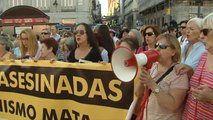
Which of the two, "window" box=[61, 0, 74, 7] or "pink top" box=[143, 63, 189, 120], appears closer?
"pink top" box=[143, 63, 189, 120]

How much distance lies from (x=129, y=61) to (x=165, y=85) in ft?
1.32

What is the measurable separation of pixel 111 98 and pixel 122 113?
0.67ft

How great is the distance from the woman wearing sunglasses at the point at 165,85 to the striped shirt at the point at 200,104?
82 mm

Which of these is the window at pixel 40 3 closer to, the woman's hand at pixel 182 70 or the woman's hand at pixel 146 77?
the woman's hand at pixel 182 70

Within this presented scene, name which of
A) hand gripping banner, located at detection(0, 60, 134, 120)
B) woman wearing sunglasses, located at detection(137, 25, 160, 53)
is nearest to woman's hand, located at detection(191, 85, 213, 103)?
hand gripping banner, located at detection(0, 60, 134, 120)

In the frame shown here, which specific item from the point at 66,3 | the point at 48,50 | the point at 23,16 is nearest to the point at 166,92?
the point at 48,50

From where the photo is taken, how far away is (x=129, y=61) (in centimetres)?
296

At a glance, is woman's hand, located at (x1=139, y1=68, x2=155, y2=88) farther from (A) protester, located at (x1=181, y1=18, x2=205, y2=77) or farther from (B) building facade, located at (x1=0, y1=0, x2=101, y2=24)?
(B) building facade, located at (x1=0, y1=0, x2=101, y2=24)

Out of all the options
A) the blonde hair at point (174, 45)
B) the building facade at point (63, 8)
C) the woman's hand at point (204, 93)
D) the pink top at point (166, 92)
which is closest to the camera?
the woman's hand at point (204, 93)

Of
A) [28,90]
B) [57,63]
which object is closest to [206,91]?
[57,63]

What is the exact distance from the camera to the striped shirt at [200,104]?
2.84 metres

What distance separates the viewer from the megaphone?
9.32ft

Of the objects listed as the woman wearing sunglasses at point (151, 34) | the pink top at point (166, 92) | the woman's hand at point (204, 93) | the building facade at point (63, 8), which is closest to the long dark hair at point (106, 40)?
the woman wearing sunglasses at point (151, 34)

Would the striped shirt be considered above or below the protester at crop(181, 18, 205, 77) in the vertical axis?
below
